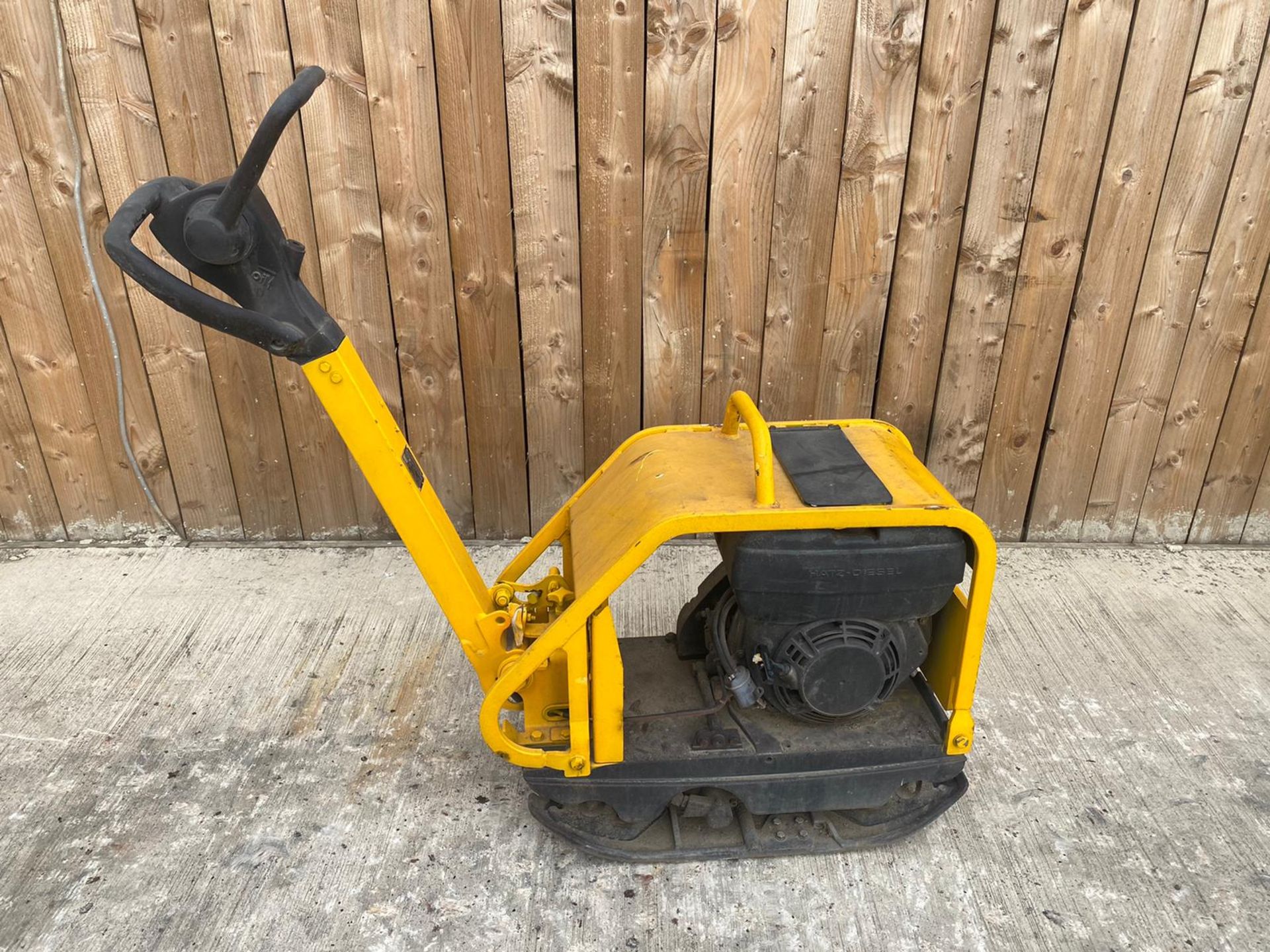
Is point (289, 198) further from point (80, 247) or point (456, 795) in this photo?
point (456, 795)

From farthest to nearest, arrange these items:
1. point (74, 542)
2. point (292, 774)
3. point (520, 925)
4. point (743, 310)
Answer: point (74, 542)
point (743, 310)
point (292, 774)
point (520, 925)

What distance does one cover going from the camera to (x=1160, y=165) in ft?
9.34

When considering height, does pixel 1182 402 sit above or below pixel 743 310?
below

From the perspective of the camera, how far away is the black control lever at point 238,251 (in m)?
1.59

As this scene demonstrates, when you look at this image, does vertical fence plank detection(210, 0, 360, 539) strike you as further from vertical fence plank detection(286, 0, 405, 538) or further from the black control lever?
the black control lever

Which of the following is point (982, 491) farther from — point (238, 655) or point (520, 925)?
point (238, 655)

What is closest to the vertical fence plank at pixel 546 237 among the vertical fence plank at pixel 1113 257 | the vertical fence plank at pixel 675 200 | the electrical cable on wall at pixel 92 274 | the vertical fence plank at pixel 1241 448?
the vertical fence plank at pixel 675 200

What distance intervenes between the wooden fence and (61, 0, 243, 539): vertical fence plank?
0.01 metres

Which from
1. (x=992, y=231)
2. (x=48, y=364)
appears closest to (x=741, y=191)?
(x=992, y=231)

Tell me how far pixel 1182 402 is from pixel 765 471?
2.23 m

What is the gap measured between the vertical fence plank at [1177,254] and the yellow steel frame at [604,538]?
1.44 m

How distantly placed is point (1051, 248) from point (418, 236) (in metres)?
2.12

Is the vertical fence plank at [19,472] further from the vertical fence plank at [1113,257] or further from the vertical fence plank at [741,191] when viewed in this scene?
the vertical fence plank at [1113,257]

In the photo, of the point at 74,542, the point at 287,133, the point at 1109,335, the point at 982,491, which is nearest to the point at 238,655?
the point at 74,542
